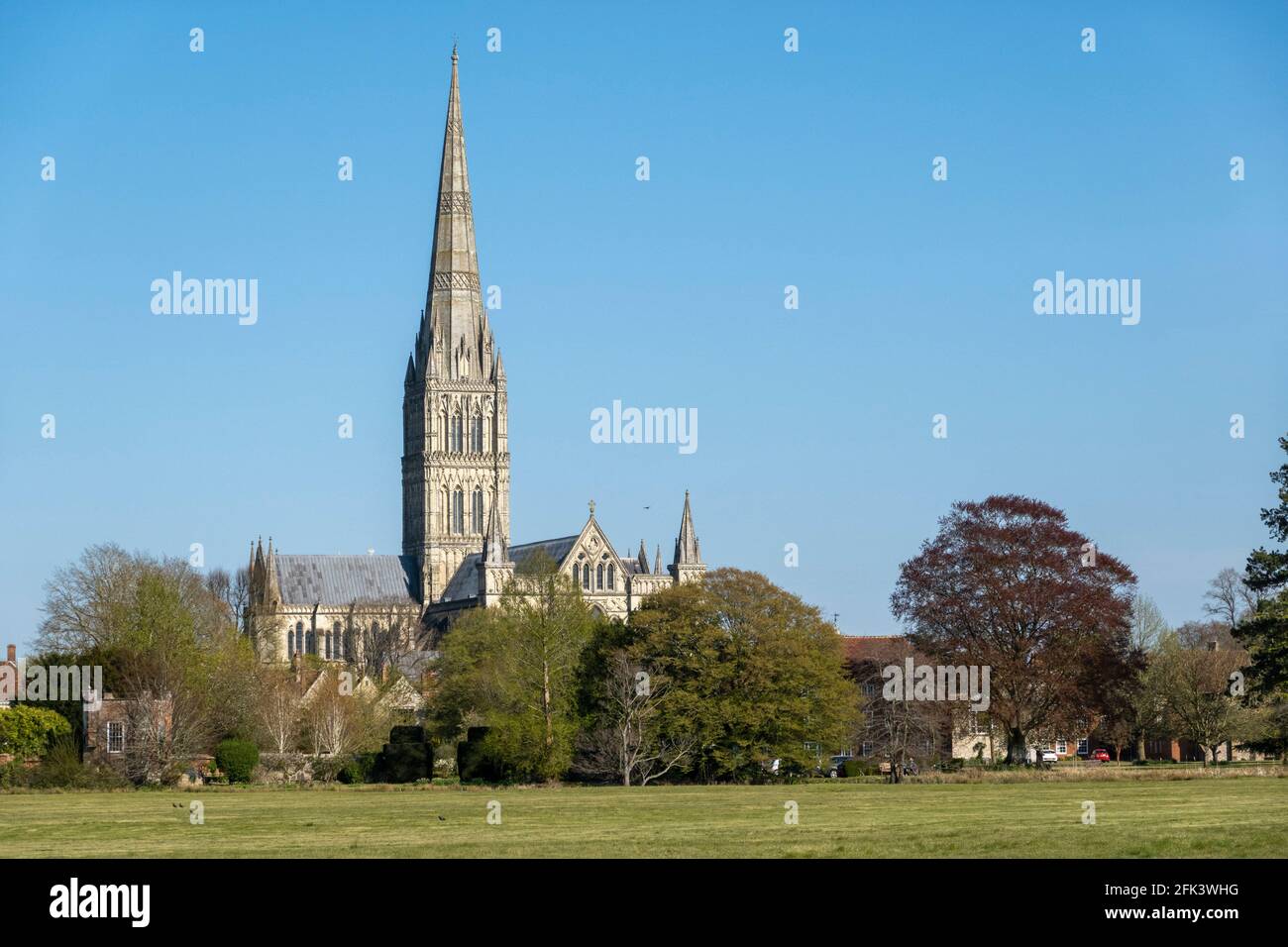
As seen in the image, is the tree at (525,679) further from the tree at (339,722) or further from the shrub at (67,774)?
the shrub at (67,774)

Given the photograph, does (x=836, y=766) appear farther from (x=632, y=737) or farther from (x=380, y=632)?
(x=380, y=632)

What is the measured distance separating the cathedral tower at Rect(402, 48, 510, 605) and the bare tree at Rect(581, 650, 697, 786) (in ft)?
336

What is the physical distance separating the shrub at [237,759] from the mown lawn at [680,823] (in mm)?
10377

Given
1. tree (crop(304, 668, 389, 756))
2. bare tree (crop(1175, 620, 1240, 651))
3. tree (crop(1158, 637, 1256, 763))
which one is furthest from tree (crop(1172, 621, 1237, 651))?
tree (crop(304, 668, 389, 756))

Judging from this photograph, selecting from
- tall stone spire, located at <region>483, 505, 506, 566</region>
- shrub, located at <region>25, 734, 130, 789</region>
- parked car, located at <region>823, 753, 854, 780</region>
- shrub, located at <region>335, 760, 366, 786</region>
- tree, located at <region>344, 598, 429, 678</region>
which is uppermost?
tall stone spire, located at <region>483, 505, 506, 566</region>

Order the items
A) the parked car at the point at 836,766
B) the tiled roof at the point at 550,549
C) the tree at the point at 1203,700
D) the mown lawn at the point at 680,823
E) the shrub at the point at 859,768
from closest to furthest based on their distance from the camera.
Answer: the mown lawn at the point at 680,823 < the shrub at the point at 859,768 < the parked car at the point at 836,766 < the tree at the point at 1203,700 < the tiled roof at the point at 550,549

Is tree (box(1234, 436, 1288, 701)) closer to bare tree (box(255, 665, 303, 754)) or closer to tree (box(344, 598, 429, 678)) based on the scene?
bare tree (box(255, 665, 303, 754))

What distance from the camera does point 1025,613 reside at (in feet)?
243

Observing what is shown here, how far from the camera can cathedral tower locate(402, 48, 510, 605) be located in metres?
168


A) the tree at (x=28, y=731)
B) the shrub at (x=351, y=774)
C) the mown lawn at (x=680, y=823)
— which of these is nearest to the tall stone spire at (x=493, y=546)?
the shrub at (x=351, y=774)

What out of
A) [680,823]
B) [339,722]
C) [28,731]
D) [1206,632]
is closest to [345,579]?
[1206,632]

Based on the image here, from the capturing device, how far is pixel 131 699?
67.2 meters

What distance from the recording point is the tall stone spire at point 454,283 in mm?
169750
